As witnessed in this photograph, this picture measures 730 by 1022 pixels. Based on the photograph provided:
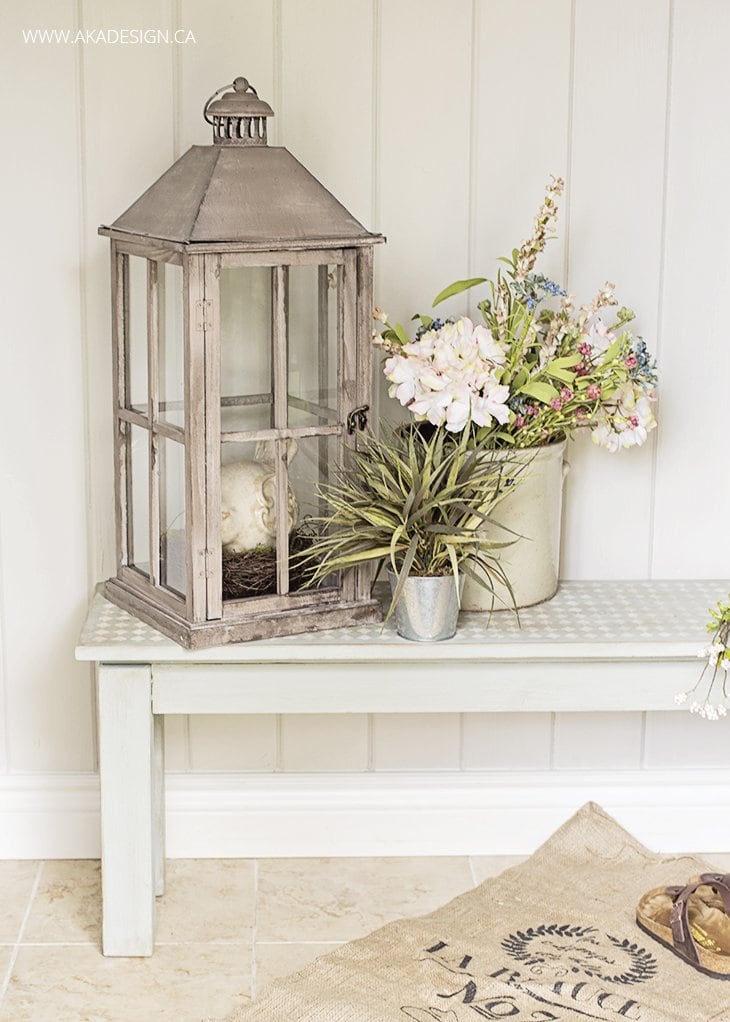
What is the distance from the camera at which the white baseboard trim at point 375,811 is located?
102 inches

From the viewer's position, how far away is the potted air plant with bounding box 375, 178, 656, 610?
2.11 metres

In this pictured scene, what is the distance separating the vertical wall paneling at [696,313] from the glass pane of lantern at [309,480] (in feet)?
2.29

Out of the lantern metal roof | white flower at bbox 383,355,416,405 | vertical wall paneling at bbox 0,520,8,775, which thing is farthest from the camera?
vertical wall paneling at bbox 0,520,8,775

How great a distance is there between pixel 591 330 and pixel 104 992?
129cm

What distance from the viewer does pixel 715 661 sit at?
6.84 feet

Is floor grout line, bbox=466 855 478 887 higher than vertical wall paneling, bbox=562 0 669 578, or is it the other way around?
vertical wall paneling, bbox=562 0 669 578

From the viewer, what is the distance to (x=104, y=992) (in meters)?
2.17

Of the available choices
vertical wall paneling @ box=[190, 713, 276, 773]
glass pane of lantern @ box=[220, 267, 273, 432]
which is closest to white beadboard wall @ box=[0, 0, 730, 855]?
vertical wall paneling @ box=[190, 713, 276, 773]

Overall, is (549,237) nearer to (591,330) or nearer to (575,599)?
(591,330)

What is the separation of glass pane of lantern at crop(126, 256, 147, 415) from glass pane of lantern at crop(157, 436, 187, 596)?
11 cm

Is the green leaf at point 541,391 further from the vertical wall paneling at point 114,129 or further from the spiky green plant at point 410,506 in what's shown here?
the vertical wall paneling at point 114,129

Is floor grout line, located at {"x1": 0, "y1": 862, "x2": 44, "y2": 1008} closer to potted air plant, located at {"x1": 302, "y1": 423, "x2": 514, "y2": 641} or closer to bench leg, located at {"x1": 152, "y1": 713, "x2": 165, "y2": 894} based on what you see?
bench leg, located at {"x1": 152, "y1": 713, "x2": 165, "y2": 894}

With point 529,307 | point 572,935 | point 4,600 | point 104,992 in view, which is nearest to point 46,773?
point 4,600

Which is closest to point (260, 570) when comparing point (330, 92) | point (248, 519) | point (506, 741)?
point (248, 519)
